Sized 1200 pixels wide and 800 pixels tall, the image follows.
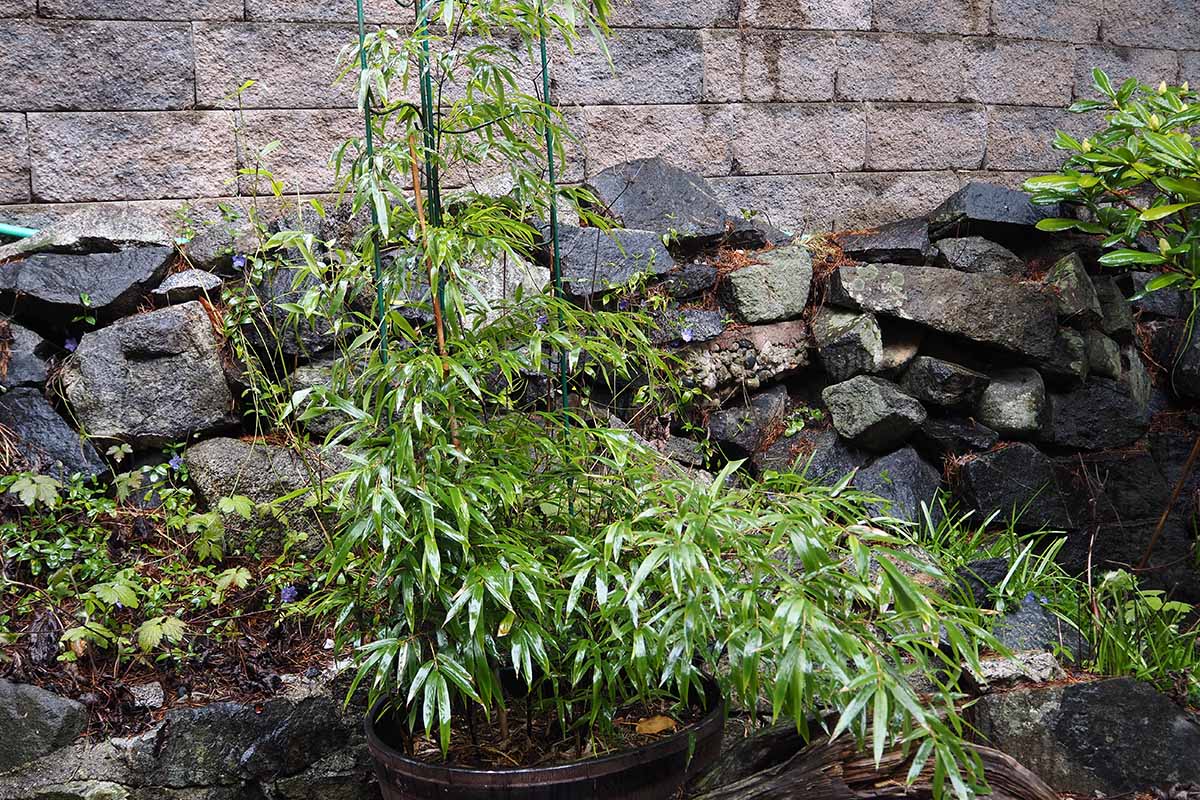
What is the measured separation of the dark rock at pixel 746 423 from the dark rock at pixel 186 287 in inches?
65.3

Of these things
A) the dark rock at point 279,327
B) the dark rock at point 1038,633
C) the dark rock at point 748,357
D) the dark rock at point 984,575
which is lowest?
the dark rock at point 1038,633

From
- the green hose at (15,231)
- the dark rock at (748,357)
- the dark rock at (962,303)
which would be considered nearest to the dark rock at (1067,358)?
the dark rock at (962,303)

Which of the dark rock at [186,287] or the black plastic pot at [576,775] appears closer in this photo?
the black plastic pot at [576,775]

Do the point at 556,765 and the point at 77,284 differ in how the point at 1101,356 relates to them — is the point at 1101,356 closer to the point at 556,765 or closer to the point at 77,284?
the point at 556,765

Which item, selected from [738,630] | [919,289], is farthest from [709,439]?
[738,630]

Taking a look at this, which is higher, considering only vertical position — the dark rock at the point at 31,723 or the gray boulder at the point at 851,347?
the gray boulder at the point at 851,347

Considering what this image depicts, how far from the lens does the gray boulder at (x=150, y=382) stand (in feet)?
9.87

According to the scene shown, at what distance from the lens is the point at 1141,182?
11.8 feet

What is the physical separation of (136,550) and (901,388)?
245 centimetres

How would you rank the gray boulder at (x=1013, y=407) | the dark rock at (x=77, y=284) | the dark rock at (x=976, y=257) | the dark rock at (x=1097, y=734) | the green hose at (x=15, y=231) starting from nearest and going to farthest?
the dark rock at (x=1097, y=734)
the dark rock at (x=77, y=284)
the green hose at (x=15, y=231)
the gray boulder at (x=1013, y=407)
the dark rock at (x=976, y=257)

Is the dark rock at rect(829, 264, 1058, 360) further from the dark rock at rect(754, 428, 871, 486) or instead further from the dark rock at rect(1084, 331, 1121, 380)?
the dark rock at rect(754, 428, 871, 486)

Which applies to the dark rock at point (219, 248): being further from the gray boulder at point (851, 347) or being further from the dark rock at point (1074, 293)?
the dark rock at point (1074, 293)

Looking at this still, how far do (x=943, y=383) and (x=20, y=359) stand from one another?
114 inches

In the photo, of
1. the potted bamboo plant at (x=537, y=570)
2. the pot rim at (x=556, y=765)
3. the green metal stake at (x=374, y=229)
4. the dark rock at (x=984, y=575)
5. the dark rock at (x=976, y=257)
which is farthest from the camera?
the dark rock at (x=976, y=257)
